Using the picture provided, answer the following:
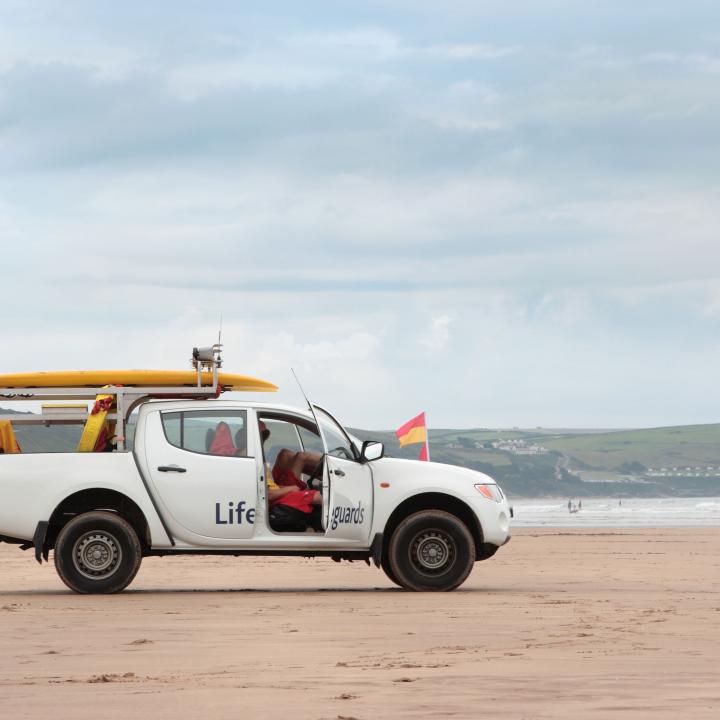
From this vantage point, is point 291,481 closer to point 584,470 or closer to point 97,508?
point 97,508

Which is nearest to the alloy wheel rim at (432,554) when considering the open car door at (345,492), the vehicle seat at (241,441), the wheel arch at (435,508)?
the wheel arch at (435,508)

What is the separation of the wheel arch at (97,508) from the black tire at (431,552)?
2368 mm

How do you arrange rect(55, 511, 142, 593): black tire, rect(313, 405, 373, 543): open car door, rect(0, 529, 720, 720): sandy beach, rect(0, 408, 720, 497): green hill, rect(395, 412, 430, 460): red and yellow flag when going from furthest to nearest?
rect(0, 408, 720, 497): green hill
rect(395, 412, 430, 460): red and yellow flag
rect(313, 405, 373, 543): open car door
rect(55, 511, 142, 593): black tire
rect(0, 529, 720, 720): sandy beach

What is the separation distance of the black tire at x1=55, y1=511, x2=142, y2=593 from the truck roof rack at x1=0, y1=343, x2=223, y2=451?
785 millimetres

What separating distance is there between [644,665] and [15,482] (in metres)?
7.36

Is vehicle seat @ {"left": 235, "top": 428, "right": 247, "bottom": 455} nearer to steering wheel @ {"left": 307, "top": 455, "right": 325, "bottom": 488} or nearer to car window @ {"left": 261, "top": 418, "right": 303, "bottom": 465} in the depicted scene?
car window @ {"left": 261, "top": 418, "right": 303, "bottom": 465}

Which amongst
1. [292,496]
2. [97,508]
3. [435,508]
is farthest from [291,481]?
[97,508]

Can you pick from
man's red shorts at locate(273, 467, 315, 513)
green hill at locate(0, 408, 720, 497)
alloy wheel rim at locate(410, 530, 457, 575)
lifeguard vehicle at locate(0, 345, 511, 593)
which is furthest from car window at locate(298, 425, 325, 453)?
green hill at locate(0, 408, 720, 497)

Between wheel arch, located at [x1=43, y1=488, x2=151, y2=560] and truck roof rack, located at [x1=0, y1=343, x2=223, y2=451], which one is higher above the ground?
truck roof rack, located at [x1=0, y1=343, x2=223, y2=451]

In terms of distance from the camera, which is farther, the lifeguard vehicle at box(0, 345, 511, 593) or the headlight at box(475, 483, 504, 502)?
the headlight at box(475, 483, 504, 502)

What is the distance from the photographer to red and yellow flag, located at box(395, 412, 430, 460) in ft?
92.1

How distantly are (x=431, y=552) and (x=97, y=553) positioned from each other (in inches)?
123

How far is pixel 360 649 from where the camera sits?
982 centimetres

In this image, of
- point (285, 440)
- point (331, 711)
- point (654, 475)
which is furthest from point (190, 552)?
point (654, 475)
